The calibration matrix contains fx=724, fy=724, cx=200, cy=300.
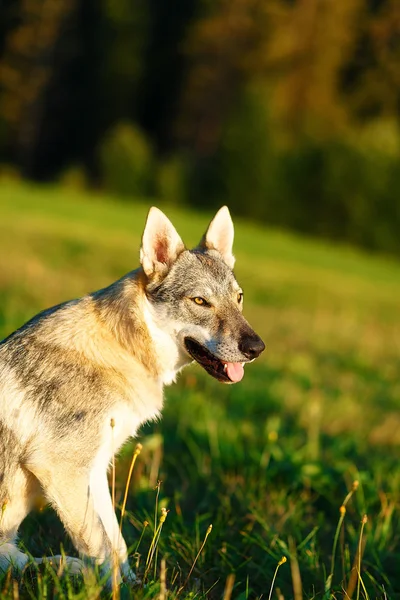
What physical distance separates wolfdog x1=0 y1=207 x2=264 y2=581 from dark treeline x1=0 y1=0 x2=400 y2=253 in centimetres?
3315

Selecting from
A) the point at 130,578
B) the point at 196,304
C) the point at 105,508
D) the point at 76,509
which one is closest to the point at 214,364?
the point at 196,304

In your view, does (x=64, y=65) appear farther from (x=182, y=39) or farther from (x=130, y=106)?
(x=182, y=39)

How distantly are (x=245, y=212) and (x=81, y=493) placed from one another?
38959 millimetres

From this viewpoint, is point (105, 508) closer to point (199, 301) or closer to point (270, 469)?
point (199, 301)

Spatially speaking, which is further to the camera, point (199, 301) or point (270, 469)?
→ point (270, 469)

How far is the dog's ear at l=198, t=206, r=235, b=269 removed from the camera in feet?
16.6

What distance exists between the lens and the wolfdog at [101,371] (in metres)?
3.66

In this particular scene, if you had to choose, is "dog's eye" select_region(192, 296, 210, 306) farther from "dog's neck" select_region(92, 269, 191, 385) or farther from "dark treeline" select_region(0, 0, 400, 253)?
"dark treeline" select_region(0, 0, 400, 253)

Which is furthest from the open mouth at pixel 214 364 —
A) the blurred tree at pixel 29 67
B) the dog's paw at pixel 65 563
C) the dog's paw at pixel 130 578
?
the blurred tree at pixel 29 67

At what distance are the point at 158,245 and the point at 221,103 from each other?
47.6 m

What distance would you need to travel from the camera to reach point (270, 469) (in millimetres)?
5668

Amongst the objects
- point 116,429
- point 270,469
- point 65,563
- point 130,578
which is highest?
point 116,429

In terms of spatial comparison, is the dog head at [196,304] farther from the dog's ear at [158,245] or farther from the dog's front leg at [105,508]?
the dog's front leg at [105,508]

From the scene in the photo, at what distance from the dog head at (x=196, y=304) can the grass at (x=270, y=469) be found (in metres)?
0.88
